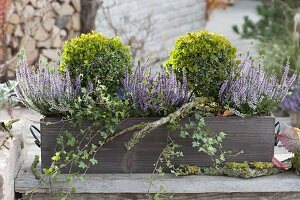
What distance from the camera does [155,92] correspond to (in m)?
2.85

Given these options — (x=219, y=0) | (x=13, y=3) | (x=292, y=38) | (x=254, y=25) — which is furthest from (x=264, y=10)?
(x=13, y=3)

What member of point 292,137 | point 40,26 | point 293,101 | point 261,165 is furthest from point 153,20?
point 261,165

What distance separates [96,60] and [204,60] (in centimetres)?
41

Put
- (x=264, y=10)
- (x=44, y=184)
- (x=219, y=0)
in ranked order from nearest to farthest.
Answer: (x=44, y=184) → (x=264, y=10) → (x=219, y=0)

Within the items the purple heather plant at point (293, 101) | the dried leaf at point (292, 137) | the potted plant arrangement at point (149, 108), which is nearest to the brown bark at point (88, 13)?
the purple heather plant at point (293, 101)

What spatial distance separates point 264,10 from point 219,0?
1.15m

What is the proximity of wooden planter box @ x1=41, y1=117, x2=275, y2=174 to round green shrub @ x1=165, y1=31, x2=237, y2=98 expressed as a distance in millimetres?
161

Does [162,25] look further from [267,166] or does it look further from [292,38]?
[267,166]

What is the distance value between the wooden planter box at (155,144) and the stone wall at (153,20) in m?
3.92

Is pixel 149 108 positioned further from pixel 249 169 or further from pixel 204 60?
pixel 249 169

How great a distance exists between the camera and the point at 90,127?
280 cm

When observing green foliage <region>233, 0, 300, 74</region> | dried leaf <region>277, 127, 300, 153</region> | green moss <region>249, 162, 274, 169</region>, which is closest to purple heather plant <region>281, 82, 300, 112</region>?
green foliage <region>233, 0, 300, 74</region>

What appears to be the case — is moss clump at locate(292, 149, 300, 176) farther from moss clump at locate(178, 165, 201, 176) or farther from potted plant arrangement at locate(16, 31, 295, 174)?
moss clump at locate(178, 165, 201, 176)

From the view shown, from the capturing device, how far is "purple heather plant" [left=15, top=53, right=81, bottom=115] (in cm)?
282
